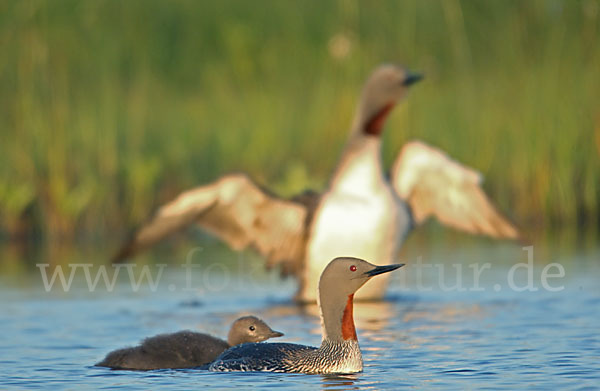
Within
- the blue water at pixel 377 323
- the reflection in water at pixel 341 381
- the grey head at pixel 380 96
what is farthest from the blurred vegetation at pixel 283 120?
the reflection in water at pixel 341 381

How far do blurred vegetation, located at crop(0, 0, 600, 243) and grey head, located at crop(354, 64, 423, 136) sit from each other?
7.32ft

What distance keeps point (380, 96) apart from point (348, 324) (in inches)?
146

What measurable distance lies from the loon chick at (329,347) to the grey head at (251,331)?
649mm

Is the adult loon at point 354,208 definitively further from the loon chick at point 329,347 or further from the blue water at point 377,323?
the loon chick at point 329,347

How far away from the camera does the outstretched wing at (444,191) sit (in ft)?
34.0

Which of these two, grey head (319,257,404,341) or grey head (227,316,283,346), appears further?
grey head (227,316,283,346)

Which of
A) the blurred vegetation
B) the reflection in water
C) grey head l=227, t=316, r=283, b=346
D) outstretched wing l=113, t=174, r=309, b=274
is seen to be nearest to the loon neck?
the reflection in water

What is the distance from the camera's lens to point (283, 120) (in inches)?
581

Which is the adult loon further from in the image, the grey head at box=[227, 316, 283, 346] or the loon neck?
the loon neck

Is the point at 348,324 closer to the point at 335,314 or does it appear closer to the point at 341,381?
the point at 335,314

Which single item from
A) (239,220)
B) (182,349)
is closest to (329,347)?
(182,349)

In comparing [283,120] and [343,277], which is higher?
A: [283,120]

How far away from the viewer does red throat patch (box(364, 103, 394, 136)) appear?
1028 centimetres

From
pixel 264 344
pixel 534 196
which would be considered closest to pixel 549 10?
pixel 534 196
